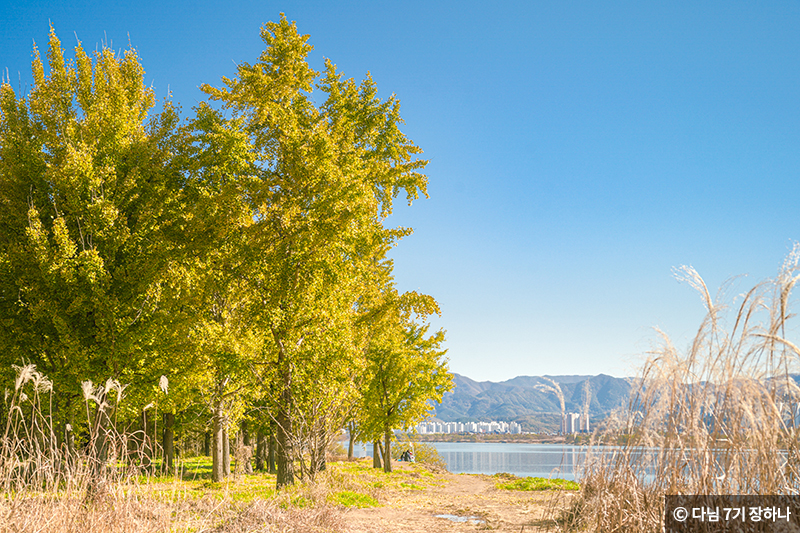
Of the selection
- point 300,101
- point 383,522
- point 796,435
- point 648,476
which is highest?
point 300,101

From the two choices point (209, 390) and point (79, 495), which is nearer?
point (79, 495)

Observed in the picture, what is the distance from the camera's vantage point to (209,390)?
15680mm

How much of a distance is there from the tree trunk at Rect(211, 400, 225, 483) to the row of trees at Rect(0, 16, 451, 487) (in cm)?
211

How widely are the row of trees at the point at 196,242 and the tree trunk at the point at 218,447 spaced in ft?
6.92

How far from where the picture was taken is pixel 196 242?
40.7 ft

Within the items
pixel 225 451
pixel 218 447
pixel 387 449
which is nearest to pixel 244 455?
pixel 225 451

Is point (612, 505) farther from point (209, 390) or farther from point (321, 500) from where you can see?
point (209, 390)

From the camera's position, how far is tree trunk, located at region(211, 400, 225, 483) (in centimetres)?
1547

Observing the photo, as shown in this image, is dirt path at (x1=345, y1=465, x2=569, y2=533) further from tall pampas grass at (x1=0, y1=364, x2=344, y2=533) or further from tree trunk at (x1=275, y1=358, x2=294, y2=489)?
tall pampas grass at (x1=0, y1=364, x2=344, y2=533)

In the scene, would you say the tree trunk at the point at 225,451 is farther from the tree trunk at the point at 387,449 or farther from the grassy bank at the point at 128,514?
the grassy bank at the point at 128,514

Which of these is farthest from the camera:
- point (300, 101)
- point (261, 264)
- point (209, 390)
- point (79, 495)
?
point (209, 390)

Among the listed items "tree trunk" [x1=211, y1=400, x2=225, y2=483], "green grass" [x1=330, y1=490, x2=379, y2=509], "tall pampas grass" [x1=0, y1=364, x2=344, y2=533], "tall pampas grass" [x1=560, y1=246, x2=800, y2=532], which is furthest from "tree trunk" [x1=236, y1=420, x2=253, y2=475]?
"tall pampas grass" [x1=560, y1=246, x2=800, y2=532]

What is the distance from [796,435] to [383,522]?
20.3 ft

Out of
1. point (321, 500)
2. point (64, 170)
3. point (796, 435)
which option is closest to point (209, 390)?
point (64, 170)
